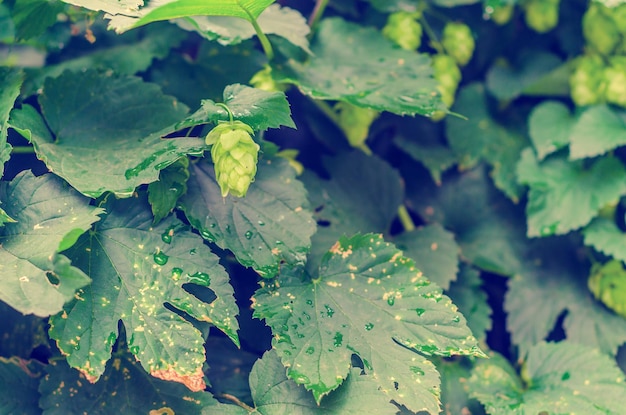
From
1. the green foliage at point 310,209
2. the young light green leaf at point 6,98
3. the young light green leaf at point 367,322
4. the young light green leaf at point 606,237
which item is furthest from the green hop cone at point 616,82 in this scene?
the young light green leaf at point 6,98

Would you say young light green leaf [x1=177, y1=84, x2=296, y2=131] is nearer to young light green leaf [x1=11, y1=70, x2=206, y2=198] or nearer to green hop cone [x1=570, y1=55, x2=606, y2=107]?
young light green leaf [x1=11, y1=70, x2=206, y2=198]

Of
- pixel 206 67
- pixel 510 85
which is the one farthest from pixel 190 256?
pixel 510 85

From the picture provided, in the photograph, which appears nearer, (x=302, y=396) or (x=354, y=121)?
(x=302, y=396)

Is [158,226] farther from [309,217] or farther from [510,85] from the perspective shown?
[510,85]

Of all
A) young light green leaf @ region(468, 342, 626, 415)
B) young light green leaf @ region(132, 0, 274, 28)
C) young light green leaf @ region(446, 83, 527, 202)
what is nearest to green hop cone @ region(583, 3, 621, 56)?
young light green leaf @ region(446, 83, 527, 202)

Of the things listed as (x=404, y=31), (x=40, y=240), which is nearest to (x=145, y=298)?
(x=40, y=240)

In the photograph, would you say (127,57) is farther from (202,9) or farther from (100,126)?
(202,9)
